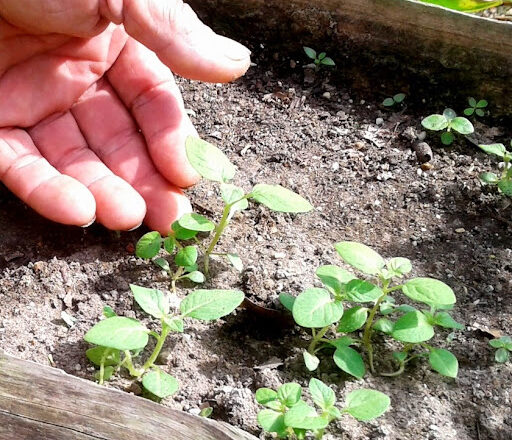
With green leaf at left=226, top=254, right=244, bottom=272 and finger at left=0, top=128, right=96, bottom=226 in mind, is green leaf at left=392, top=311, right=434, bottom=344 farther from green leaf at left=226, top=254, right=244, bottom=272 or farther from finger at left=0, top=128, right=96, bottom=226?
finger at left=0, top=128, right=96, bottom=226

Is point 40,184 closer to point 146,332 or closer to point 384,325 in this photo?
point 146,332

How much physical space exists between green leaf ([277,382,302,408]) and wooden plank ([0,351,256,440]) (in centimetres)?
9

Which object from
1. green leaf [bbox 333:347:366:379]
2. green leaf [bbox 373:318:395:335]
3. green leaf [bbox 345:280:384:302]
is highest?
green leaf [bbox 345:280:384:302]

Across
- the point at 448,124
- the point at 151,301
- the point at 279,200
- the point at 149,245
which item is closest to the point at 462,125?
the point at 448,124

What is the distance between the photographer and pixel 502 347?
142 centimetres

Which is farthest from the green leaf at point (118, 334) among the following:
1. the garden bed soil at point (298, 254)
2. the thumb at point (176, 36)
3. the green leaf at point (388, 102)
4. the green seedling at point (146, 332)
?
the green leaf at point (388, 102)

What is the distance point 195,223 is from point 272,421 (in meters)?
0.45

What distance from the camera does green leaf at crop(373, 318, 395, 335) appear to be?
4.62ft

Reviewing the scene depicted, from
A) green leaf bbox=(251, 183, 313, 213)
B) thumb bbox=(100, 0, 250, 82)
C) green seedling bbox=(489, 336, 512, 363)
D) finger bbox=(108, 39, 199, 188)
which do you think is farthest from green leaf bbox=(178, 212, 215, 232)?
green seedling bbox=(489, 336, 512, 363)

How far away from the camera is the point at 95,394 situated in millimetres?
1188

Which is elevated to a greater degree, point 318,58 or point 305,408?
point 318,58

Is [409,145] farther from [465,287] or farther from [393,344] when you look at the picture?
[393,344]

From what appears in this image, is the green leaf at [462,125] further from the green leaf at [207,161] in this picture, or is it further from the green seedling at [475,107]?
the green leaf at [207,161]

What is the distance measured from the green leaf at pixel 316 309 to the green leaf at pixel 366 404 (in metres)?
0.13
